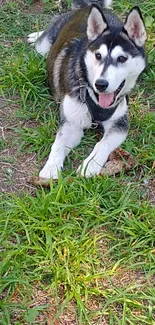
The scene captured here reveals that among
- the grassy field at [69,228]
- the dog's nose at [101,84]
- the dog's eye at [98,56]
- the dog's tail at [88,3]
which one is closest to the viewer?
the grassy field at [69,228]

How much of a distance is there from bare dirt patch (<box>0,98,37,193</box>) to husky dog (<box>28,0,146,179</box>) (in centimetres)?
15

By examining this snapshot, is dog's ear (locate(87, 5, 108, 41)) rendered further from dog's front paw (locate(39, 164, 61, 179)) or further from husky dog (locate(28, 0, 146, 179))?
dog's front paw (locate(39, 164, 61, 179))

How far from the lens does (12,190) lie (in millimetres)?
3471

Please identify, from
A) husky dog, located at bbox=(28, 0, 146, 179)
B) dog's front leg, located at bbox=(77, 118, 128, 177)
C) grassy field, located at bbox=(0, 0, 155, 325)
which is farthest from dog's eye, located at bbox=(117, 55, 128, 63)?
grassy field, located at bbox=(0, 0, 155, 325)

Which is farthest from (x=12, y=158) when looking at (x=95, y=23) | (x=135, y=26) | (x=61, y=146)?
(x=135, y=26)

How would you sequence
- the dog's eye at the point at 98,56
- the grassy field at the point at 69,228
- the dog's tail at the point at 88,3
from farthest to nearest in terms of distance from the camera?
the dog's tail at the point at 88,3 → the dog's eye at the point at 98,56 → the grassy field at the point at 69,228

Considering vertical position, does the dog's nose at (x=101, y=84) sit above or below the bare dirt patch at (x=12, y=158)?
above

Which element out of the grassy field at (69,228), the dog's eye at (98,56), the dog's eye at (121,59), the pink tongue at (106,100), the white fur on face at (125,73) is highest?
the dog's eye at (98,56)

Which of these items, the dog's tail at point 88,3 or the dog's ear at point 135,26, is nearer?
the dog's ear at point 135,26

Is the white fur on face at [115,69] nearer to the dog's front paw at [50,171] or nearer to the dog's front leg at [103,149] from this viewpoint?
the dog's front leg at [103,149]

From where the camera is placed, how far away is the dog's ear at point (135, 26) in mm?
3566

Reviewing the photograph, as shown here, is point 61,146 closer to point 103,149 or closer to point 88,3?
point 103,149

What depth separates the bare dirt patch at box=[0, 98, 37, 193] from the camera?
3526 mm

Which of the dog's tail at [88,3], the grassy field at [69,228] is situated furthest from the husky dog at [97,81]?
the dog's tail at [88,3]
